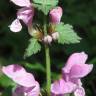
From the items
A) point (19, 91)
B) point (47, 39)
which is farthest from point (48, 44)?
point (19, 91)

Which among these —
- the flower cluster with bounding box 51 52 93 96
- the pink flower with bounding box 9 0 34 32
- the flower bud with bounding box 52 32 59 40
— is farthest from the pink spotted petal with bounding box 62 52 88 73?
the pink flower with bounding box 9 0 34 32

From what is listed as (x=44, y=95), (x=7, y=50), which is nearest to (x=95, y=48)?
(x=7, y=50)

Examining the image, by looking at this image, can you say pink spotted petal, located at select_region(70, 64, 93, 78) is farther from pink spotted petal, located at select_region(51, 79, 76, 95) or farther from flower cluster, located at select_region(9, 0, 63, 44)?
flower cluster, located at select_region(9, 0, 63, 44)

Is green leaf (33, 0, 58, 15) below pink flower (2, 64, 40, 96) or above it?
above

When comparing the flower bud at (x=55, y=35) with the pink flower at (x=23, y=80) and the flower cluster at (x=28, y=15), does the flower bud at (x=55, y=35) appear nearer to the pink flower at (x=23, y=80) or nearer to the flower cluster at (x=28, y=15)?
the flower cluster at (x=28, y=15)

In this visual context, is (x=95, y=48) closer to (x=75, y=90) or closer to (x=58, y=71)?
(x=58, y=71)

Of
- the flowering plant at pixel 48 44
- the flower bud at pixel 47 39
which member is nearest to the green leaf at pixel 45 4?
the flowering plant at pixel 48 44
